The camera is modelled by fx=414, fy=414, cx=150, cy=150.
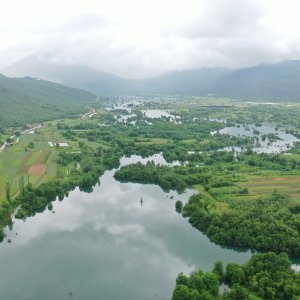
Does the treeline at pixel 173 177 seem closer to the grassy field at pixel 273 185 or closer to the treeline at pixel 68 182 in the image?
the grassy field at pixel 273 185

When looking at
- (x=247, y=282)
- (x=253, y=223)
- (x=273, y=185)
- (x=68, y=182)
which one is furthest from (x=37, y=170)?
(x=247, y=282)

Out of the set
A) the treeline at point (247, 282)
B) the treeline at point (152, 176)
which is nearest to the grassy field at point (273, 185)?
the treeline at point (152, 176)

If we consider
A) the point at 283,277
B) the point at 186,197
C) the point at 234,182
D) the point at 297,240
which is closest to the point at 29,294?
the point at 283,277

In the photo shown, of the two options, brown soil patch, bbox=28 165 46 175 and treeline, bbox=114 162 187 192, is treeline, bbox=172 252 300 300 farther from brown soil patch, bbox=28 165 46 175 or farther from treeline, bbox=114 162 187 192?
brown soil patch, bbox=28 165 46 175

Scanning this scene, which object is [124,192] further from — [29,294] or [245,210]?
[29,294]

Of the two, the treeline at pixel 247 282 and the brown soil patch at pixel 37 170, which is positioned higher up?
the treeline at pixel 247 282
